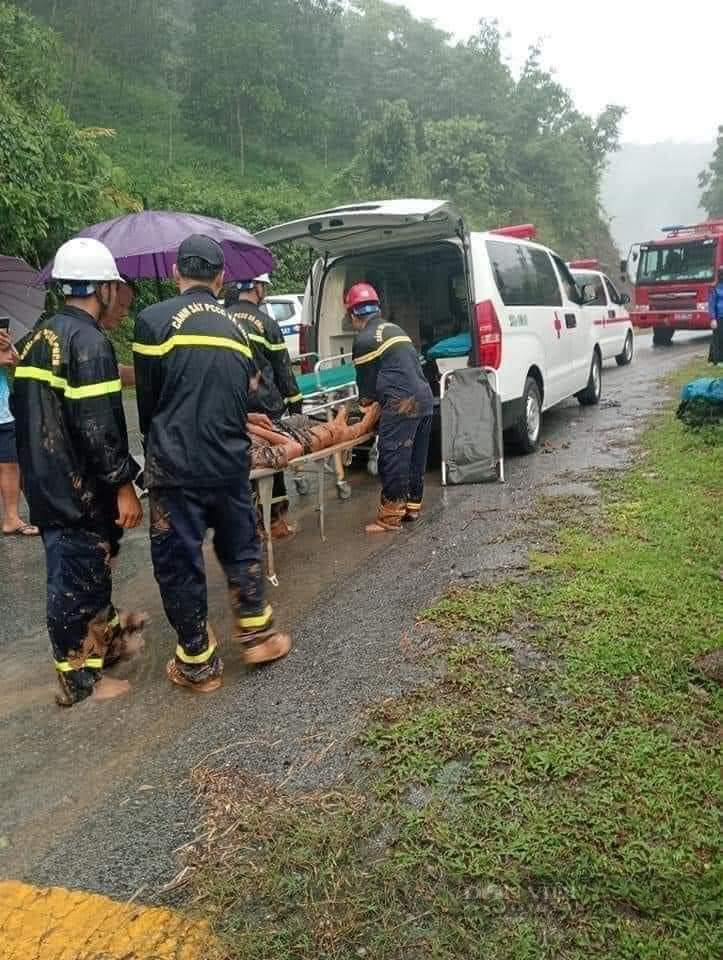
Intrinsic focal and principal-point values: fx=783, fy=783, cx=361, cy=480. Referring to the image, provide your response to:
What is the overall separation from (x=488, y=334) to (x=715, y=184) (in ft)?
165

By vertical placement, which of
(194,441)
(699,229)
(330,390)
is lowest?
(330,390)

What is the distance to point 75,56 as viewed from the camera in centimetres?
3172

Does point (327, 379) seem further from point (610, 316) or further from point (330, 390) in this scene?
point (610, 316)

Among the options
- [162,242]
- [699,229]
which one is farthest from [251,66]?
[162,242]

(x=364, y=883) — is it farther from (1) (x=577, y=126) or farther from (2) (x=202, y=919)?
(1) (x=577, y=126)

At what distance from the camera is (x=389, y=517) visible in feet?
17.2

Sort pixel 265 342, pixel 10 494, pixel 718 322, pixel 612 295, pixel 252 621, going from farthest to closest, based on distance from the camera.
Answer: pixel 612 295, pixel 718 322, pixel 10 494, pixel 265 342, pixel 252 621

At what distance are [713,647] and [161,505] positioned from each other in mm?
2303

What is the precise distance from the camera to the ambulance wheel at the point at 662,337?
17.9m

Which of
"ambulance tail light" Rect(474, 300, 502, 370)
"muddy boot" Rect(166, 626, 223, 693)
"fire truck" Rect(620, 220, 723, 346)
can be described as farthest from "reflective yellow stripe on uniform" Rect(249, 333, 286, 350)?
"fire truck" Rect(620, 220, 723, 346)

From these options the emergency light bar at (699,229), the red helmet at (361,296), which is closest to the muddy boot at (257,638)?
the red helmet at (361,296)

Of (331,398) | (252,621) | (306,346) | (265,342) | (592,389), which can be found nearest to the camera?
(252,621)

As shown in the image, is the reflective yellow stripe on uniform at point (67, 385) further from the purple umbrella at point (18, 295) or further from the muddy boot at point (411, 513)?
the purple umbrella at point (18, 295)

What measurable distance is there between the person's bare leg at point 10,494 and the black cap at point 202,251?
9.74 feet
